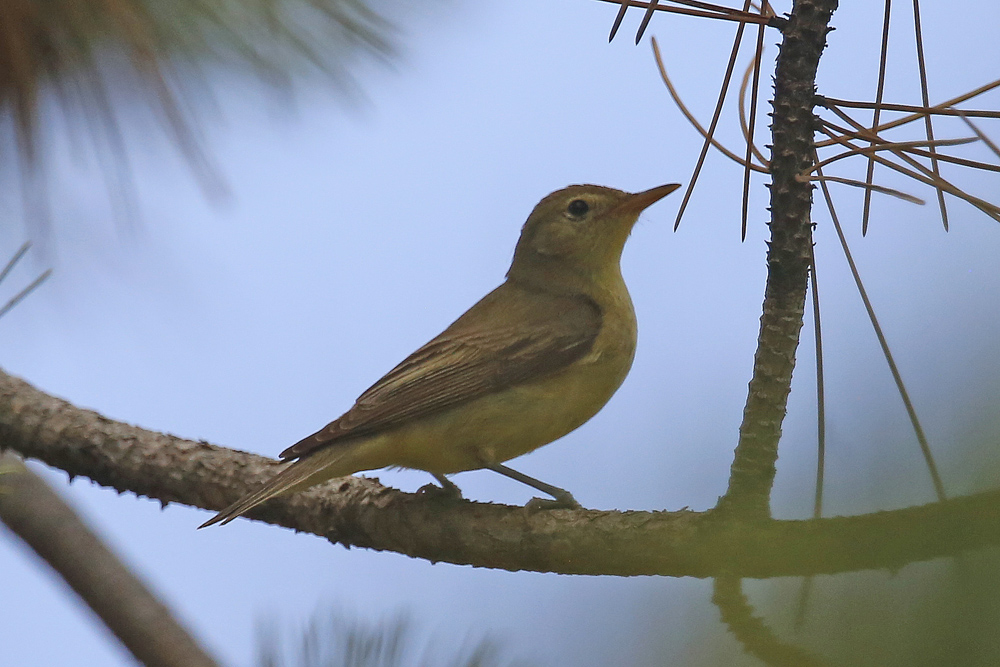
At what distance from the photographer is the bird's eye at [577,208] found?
16.8 feet

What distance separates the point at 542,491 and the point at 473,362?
0.65 metres

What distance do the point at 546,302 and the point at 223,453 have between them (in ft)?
5.55

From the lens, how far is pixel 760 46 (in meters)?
2.97

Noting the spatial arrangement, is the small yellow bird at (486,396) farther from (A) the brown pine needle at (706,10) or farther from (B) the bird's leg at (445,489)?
(A) the brown pine needle at (706,10)

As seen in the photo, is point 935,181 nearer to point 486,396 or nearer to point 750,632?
point 750,632

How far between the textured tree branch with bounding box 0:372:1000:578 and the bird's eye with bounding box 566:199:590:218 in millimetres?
1967

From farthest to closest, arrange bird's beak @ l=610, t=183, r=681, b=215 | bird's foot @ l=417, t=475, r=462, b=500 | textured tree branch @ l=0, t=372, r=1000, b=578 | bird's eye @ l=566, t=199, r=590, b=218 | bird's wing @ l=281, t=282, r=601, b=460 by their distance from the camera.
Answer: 1. bird's eye @ l=566, t=199, r=590, b=218
2. bird's beak @ l=610, t=183, r=681, b=215
3. bird's wing @ l=281, t=282, r=601, b=460
4. bird's foot @ l=417, t=475, r=462, b=500
5. textured tree branch @ l=0, t=372, r=1000, b=578

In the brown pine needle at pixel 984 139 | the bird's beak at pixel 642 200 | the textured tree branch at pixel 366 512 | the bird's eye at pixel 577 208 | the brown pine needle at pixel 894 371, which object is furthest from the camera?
the bird's eye at pixel 577 208

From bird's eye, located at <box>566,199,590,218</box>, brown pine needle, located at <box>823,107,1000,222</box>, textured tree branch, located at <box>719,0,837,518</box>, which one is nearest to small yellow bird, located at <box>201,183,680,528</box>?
bird's eye, located at <box>566,199,590,218</box>

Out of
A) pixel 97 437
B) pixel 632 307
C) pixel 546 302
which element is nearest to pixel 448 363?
pixel 546 302

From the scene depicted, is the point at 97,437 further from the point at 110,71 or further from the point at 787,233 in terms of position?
the point at 787,233

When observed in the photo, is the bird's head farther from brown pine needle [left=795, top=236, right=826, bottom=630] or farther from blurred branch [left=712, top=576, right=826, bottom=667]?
blurred branch [left=712, top=576, right=826, bottom=667]

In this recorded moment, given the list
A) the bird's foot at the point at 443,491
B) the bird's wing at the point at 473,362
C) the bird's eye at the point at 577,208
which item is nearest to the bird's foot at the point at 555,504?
the bird's foot at the point at 443,491

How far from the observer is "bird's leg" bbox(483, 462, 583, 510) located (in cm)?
340
